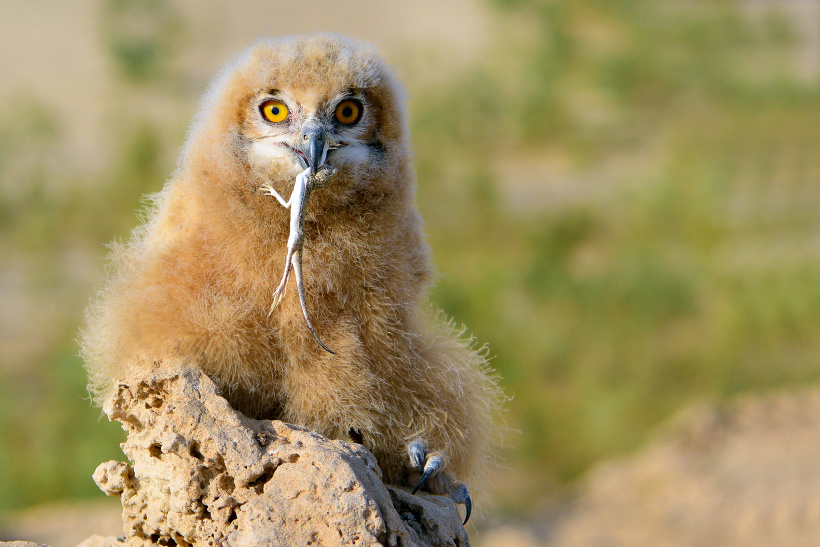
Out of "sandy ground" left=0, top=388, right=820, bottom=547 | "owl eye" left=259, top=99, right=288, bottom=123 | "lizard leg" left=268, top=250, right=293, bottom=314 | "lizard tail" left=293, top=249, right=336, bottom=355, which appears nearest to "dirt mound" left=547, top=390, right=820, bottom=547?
"sandy ground" left=0, top=388, right=820, bottom=547

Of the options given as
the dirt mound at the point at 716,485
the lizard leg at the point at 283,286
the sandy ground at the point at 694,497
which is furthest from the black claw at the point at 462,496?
the dirt mound at the point at 716,485

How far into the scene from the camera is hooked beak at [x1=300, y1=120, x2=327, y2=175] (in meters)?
2.87

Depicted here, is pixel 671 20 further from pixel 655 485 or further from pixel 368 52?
pixel 368 52

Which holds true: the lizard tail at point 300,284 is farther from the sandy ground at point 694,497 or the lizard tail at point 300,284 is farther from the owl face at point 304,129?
the sandy ground at point 694,497

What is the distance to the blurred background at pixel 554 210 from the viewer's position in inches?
462

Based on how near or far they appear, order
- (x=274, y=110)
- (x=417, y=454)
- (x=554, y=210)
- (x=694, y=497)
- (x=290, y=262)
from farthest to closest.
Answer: (x=554, y=210) < (x=694, y=497) < (x=417, y=454) < (x=274, y=110) < (x=290, y=262)

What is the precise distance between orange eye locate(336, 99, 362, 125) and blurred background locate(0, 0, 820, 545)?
234 inches

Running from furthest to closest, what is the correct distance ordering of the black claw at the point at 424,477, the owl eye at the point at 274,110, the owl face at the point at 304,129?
1. the black claw at the point at 424,477
2. the owl eye at the point at 274,110
3. the owl face at the point at 304,129

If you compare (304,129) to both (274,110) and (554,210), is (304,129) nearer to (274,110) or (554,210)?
(274,110)

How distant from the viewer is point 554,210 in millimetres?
15633

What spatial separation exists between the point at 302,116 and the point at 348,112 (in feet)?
0.84

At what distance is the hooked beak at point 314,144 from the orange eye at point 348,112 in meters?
0.20

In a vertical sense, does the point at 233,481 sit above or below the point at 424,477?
below

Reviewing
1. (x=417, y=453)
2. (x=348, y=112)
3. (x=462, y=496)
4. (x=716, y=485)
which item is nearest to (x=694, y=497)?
(x=716, y=485)
